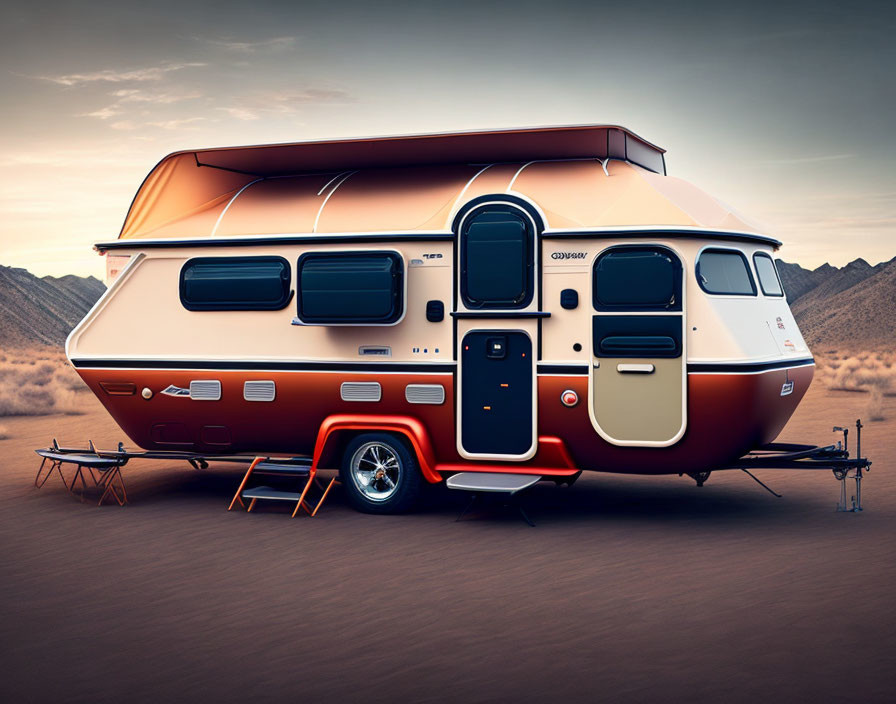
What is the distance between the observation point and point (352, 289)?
34.1 ft

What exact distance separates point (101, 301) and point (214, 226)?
1.53m

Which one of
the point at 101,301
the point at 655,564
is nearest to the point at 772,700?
the point at 655,564

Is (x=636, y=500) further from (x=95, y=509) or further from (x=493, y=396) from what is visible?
(x=95, y=509)

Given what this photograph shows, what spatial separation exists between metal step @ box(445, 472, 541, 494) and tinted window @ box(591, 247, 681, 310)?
1754 millimetres

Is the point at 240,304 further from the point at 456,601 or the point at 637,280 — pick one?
the point at 456,601

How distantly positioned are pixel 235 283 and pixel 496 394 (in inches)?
120

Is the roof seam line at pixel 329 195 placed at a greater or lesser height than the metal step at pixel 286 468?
greater

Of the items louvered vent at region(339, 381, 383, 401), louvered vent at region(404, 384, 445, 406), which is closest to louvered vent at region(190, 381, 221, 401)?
louvered vent at region(339, 381, 383, 401)

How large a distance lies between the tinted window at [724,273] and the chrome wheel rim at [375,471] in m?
3.51

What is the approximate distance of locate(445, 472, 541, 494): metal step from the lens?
31.2 feet

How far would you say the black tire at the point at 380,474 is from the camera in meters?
10.4

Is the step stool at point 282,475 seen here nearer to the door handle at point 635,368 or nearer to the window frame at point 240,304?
the window frame at point 240,304

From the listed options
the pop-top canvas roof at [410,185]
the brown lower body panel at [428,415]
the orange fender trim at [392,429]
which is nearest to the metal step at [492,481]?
the brown lower body panel at [428,415]

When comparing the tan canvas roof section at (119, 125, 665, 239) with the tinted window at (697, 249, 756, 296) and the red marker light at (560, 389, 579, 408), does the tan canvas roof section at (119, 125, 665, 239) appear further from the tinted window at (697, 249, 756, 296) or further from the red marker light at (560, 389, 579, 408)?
the red marker light at (560, 389, 579, 408)
